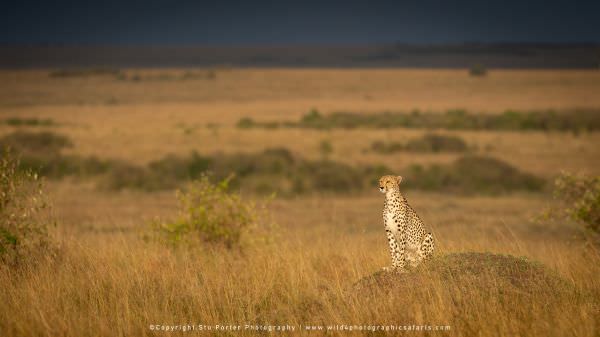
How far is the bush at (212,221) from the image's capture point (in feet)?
28.7

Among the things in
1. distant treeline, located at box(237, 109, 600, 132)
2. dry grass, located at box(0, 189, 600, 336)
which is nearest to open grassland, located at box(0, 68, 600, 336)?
dry grass, located at box(0, 189, 600, 336)

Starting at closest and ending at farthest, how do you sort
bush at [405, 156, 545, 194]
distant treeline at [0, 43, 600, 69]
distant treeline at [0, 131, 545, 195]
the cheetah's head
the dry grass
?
the dry grass, the cheetah's head, distant treeline at [0, 131, 545, 195], bush at [405, 156, 545, 194], distant treeline at [0, 43, 600, 69]

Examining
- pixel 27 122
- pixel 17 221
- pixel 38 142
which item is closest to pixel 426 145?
pixel 38 142

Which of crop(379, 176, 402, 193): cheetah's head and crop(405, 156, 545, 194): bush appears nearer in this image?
crop(379, 176, 402, 193): cheetah's head

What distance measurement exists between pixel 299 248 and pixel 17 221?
9.16 feet

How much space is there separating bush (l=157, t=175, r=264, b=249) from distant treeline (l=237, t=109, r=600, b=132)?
34.3 m

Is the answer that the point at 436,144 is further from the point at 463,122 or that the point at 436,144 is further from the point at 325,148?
the point at 463,122

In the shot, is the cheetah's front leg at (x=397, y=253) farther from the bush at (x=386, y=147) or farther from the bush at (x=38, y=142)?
the bush at (x=386, y=147)

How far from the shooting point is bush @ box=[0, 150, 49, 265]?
269 inches

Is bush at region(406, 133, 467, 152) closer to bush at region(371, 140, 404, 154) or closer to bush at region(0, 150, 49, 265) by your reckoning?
bush at region(371, 140, 404, 154)

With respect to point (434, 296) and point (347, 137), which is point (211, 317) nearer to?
point (434, 296)

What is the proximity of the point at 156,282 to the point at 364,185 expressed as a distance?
17216 millimetres

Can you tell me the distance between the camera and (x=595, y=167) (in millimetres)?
26969

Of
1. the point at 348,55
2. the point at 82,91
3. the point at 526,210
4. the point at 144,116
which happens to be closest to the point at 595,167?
the point at 526,210
